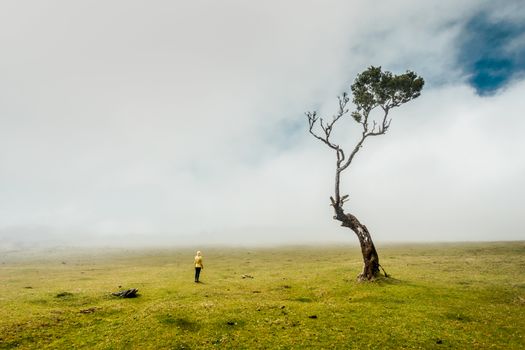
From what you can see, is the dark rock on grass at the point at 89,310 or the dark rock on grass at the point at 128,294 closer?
the dark rock on grass at the point at 89,310

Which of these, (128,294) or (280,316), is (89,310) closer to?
(128,294)

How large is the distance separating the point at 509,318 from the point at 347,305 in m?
13.1

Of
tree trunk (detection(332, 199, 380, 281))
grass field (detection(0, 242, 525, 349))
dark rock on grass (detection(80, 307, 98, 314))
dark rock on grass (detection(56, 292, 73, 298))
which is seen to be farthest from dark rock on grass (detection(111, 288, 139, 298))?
tree trunk (detection(332, 199, 380, 281))

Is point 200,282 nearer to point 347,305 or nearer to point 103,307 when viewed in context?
point 103,307

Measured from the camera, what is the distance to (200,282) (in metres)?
48.8

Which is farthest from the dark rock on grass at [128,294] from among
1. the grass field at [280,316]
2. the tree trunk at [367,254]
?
the tree trunk at [367,254]

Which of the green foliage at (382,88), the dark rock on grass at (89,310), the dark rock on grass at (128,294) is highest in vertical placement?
the green foliage at (382,88)

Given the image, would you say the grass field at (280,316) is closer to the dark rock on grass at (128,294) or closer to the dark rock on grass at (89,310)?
the dark rock on grass at (89,310)

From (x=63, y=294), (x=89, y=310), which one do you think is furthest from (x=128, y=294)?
(x=63, y=294)

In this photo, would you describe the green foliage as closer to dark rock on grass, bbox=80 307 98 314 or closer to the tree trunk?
the tree trunk

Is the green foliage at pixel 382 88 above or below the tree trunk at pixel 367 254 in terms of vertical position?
above

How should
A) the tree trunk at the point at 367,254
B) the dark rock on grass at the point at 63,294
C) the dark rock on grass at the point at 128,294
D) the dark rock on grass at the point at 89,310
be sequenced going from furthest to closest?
the tree trunk at the point at 367,254, the dark rock on grass at the point at 63,294, the dark rock on grass at the point at 128,294, the dark rock on grass at the point at 89,310

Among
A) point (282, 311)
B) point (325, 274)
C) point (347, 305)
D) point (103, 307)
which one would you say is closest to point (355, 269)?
point (325, 274)

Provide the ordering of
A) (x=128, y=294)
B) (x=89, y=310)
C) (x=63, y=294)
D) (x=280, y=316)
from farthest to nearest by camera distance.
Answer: (x=63, y=294) → (x=128, y=294) → (x=89, y=310) → (x=280, y=316)
